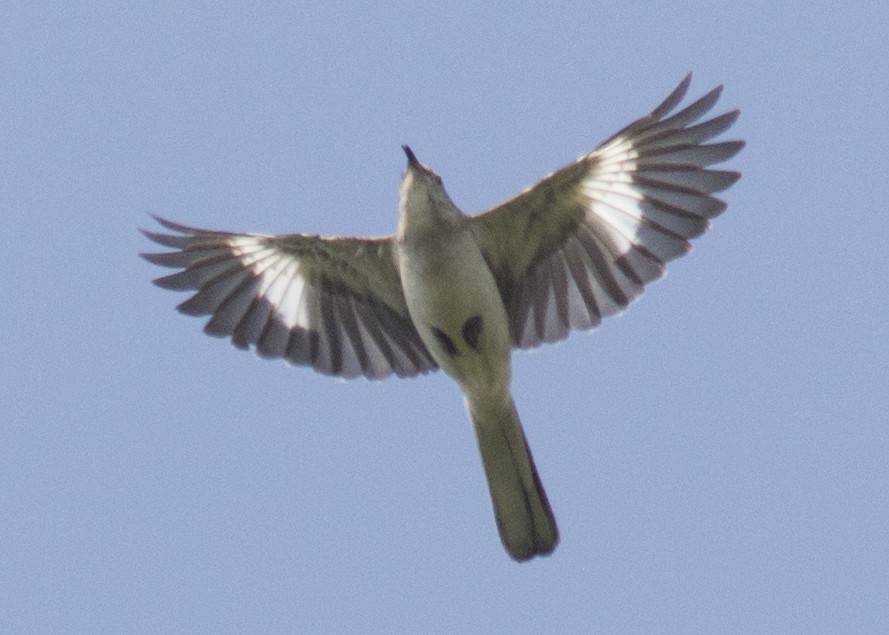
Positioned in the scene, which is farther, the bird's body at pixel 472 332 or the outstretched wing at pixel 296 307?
the outstretched wing at pixel 296 307

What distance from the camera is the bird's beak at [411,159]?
10969 mm

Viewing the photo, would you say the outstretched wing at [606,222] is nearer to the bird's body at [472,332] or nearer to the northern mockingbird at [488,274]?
the northern mockingbird at [488,274]

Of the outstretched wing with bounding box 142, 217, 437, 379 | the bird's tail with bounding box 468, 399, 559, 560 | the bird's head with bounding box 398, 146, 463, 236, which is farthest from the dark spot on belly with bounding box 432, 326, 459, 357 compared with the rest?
the outstretched wing with bounding box 142, 217, 437, 379

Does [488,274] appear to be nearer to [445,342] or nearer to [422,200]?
[445,342]

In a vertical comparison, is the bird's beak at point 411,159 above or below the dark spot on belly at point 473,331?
above

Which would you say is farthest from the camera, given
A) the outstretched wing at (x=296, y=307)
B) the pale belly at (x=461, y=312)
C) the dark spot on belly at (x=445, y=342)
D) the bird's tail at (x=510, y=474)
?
the outstretched wing at (x=296, y=307)

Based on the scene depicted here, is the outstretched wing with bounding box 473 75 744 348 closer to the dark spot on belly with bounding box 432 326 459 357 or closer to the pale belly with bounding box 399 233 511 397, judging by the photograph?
the pale belly with bounding box 399 233 511 397

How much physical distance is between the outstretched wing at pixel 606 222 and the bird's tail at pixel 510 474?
1.84 ft

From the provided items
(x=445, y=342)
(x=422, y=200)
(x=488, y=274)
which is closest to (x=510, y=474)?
(x=445, y=342)

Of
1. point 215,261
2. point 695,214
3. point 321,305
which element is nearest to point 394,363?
point 321,305

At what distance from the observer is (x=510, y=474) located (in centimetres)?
1117

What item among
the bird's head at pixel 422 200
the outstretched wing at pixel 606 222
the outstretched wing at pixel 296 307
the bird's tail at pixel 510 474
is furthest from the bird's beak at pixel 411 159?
the bird's tail at pixel 510 474

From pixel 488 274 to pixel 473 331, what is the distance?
0.37 m

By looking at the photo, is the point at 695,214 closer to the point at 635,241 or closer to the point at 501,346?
the point at 635,241
